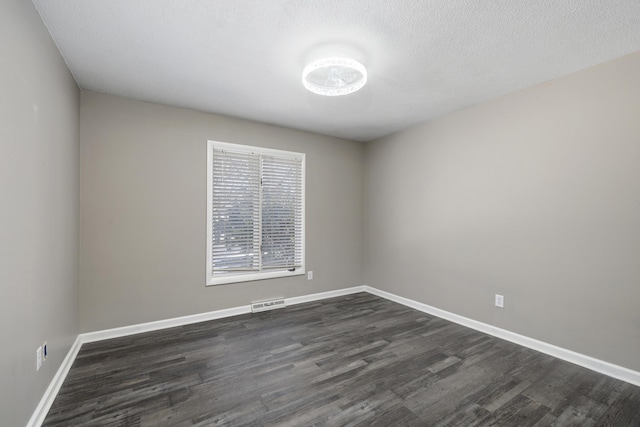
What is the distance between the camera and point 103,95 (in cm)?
291

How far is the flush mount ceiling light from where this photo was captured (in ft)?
7.07

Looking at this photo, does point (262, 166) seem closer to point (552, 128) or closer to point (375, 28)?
point (375, 28)

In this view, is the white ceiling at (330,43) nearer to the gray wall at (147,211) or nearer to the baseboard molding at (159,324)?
the gray wall at (147,211)

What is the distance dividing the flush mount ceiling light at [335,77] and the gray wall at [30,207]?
1701 mm

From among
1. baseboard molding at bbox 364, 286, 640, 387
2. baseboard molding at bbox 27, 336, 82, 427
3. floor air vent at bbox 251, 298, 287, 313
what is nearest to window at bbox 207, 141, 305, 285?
floor air vent at bbox 251, 298, 287, 313

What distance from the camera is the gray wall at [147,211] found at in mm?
2854

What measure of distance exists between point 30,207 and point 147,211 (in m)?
1.47

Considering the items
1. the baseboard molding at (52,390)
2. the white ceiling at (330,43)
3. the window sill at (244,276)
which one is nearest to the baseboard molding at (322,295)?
the window sill at (244,276)

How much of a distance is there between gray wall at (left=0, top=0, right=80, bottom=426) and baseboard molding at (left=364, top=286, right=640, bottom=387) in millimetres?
3746

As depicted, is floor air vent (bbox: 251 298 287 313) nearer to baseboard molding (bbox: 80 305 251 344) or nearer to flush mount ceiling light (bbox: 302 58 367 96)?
baseboard molding (bbox: 80 305 251 344)

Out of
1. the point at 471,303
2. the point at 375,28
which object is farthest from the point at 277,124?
the point at 471,303

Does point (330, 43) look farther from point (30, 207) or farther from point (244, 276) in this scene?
point (244, 276)

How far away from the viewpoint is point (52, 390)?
1.95 metres

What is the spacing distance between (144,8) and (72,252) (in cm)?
214
